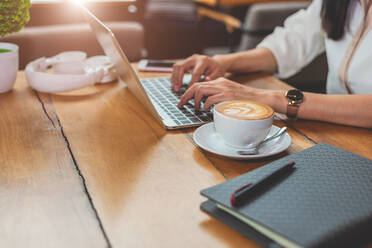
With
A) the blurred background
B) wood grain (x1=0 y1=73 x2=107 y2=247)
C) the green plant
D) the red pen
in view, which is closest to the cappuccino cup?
the red pen

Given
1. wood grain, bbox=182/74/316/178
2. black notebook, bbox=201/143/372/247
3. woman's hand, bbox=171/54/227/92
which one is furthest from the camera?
woman's hand, bbox=171/54/227/92

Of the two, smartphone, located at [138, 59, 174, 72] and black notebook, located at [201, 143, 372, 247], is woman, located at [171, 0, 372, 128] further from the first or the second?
black notebook, located at [201, 143, 372, 247]

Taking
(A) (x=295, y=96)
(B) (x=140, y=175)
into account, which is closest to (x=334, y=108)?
(A) (x=295, y=96)

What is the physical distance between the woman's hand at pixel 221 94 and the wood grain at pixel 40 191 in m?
0.32

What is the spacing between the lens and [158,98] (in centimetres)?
106

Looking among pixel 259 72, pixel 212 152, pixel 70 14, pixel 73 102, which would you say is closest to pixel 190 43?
pixel 70 14

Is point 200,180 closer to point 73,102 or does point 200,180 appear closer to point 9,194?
point 9,194

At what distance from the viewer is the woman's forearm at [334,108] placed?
0.92m

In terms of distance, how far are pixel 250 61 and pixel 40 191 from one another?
83 cm

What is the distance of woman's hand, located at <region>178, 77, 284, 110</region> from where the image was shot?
0.95 m

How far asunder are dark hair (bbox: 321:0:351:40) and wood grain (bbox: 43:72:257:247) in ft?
2.16

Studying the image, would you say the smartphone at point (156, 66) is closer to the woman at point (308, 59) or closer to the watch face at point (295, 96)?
the woman at point (308, 59)

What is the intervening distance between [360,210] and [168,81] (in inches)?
29.8

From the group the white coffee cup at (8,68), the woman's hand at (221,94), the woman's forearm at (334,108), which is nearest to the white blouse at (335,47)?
the woman's forearm at (334,108)
